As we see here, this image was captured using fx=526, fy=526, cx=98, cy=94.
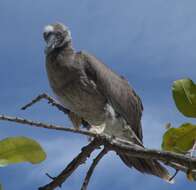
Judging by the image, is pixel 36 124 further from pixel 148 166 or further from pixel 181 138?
pixel 148 166

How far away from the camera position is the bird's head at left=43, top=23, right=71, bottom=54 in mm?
7699

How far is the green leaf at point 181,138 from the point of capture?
7.63ft

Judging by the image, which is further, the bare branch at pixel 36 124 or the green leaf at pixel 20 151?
the bare branch at pixel 36 124

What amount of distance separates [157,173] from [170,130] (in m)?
2.82

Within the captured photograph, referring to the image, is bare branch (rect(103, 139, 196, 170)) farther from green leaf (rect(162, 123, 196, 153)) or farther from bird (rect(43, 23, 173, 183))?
bird (rect(43, 23, 173, 183))

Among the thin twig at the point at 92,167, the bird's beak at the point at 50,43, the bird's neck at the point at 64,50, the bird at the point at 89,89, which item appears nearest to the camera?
the thin twig at the point at 92,167

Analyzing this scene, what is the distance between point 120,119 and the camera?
7.04 meters

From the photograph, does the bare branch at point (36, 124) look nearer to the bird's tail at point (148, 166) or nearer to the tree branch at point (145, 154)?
the tree branch at point (145, 154)

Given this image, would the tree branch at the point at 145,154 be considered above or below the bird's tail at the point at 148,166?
below

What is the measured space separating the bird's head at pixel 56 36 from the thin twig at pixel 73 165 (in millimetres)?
4722

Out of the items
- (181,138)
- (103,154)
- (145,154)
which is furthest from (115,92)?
(145,154)

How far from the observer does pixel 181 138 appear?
234 centimetres

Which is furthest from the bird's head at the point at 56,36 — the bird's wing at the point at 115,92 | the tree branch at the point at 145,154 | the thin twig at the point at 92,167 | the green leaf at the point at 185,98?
the green leaf at the point at 185,98

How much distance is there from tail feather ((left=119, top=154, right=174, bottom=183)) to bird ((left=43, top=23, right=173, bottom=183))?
0.51m
